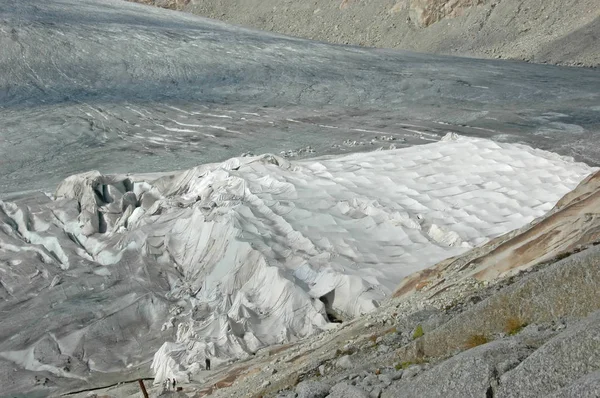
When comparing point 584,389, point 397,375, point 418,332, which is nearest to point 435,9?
point 418,332

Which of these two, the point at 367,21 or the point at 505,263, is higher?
the point at 505,263

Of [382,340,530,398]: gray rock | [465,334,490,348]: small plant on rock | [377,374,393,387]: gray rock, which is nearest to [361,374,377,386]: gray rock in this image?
[377,374,393,387]: gray rock

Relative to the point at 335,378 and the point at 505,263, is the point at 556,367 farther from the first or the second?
the point at 505,263

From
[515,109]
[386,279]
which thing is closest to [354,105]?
[515,109]

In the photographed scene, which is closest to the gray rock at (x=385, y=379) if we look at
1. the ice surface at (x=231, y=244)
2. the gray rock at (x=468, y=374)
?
the gray rock at (x=468, y=374)

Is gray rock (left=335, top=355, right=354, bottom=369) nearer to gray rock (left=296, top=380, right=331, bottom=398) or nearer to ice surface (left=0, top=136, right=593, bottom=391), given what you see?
gray rock (left=296, top=380, right=331, bottom=398)

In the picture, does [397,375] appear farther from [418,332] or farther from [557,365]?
[557,365]
